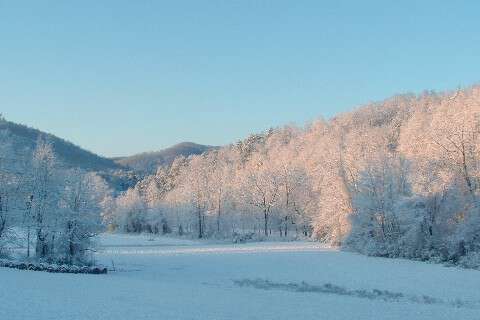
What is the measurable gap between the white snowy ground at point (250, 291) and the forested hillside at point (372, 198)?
5739 mm

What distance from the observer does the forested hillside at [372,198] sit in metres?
51.0

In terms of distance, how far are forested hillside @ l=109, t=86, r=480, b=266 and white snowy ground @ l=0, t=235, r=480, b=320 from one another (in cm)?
574

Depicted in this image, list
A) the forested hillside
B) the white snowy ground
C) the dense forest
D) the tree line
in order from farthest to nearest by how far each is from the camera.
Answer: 1. the forested hillside
2. the dense forest
3. the tree line
4. the white snowy ground

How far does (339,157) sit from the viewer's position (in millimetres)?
68688

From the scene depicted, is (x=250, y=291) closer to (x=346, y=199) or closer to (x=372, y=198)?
(x=372, y=198)

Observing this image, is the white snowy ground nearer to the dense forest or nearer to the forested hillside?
the dense forest

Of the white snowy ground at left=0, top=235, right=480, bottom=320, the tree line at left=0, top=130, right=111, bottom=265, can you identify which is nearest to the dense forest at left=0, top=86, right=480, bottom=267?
the tree line at left=0, top=130, right=111, bottom=265

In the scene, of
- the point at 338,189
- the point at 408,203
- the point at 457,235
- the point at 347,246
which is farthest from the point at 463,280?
the point at 338,189

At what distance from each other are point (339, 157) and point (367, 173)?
9.90 m


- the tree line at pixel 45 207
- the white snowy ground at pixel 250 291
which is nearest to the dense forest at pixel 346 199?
the tree line at pixel 45 207

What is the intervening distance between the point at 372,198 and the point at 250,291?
31.4 m

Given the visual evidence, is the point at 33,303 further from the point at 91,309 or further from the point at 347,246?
the point at 347,246

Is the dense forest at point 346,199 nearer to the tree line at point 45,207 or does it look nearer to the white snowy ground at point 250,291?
the tree line at point 45,207

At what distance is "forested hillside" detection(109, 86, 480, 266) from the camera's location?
51031 millimetres
